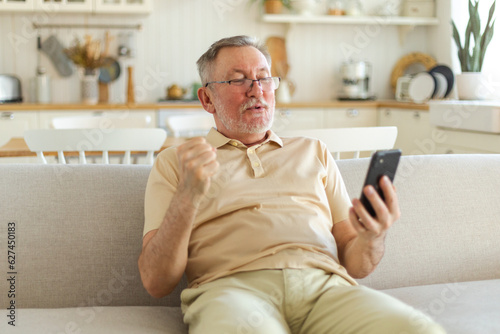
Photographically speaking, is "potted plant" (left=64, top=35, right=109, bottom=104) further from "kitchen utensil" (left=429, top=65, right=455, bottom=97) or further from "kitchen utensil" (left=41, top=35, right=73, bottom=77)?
"kitchen utensil" (left=429, top=65, right=455, bottom=97)

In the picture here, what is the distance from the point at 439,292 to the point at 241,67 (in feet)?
2.92

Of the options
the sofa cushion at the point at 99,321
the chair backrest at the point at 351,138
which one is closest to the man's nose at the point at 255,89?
the sofa cushion at the point at 99,321

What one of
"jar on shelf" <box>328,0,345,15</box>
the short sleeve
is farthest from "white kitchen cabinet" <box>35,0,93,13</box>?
the short sleeve

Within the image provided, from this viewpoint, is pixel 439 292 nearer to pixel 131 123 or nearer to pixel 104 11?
pixel 131 123

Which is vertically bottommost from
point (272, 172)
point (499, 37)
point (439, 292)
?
point (439, 292)

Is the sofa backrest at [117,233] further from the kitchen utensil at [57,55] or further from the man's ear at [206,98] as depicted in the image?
the kitchen utensil at [57,55]

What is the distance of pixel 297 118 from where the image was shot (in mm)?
4766

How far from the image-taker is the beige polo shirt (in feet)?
4.86

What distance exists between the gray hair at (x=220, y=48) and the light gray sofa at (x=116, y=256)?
1.16 feet

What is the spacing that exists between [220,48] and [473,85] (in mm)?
2668

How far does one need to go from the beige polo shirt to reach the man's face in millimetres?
54

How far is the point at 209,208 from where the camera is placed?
1.55 meters

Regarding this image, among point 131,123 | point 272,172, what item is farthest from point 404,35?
point 272,172

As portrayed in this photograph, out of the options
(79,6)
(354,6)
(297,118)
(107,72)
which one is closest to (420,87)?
(297,118)
